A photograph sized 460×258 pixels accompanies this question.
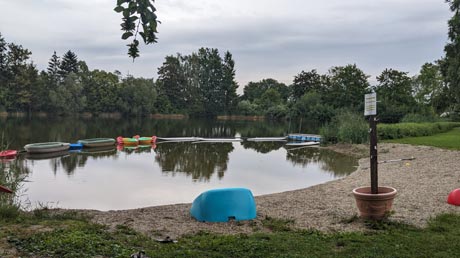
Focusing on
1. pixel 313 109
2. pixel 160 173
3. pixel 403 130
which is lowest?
pixel 160 173

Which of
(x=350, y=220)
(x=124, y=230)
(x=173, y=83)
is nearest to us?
(x=124, y=230)

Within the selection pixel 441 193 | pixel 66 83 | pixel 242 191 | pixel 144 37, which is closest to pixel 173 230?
pixel 242 191

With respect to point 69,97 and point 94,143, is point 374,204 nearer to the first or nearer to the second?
point 94,143

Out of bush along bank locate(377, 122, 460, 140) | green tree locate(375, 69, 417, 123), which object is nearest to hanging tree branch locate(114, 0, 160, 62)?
bush along bank locate(377, 122, 460, 140)

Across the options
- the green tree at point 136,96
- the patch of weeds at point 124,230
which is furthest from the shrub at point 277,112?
the patch of weeds at point 124,230

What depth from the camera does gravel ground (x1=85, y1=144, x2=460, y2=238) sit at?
19.8ft

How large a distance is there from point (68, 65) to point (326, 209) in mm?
65465

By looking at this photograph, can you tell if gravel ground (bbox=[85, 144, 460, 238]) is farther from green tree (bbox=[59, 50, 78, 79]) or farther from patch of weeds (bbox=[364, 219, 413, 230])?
green tree (bbox=[59, 50, 78, 79])

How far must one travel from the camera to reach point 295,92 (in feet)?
221

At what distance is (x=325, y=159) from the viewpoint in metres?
20.2

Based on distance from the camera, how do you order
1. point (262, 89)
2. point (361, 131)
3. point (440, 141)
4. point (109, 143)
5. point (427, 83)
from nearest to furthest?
point (440, 141) → point (361, 131) → point (109, 143) → point (427, 83) → point (262, 89)

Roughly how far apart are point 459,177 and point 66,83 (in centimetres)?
5764

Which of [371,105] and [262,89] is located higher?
[262,89]

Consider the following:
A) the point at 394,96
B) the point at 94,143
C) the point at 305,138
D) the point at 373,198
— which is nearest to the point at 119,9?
the point at 373,198
